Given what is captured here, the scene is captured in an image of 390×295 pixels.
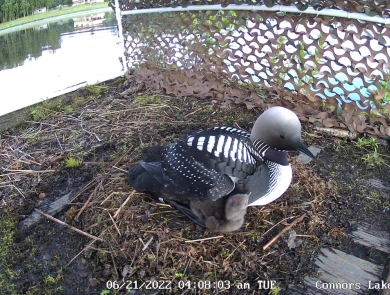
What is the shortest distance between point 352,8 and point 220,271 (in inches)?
70.5

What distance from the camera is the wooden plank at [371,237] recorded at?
1822 millimetres

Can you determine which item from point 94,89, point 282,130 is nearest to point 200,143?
point 282,130

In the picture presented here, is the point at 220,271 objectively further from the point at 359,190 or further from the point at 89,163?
the point at 89,163

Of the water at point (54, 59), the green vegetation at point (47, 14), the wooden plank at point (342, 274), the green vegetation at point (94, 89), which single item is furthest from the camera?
the green vegetation at point (47, 14)

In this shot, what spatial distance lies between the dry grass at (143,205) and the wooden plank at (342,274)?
0.06 meters

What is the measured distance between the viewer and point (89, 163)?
2447 mm

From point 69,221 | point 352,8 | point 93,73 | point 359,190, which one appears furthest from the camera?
point 93,73

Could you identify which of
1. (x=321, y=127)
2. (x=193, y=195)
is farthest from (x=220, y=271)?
(x=321, y=127)

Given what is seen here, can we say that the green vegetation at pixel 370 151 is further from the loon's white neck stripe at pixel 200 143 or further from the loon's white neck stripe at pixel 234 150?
the loon's white neck stripe at pixel 200 143

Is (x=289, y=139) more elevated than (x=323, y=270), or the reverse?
(x=289, y=139)

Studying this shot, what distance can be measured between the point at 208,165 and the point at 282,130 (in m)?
0.37

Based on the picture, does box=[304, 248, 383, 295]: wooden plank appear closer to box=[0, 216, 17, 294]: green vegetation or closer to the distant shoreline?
box=[0, 216, 17, 294]: green vegetation

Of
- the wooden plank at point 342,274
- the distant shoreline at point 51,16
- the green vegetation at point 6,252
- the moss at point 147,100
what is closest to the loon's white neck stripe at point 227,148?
the wooden plank at point 342,274

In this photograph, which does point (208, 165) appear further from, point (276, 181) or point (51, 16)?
point (51, 16)
